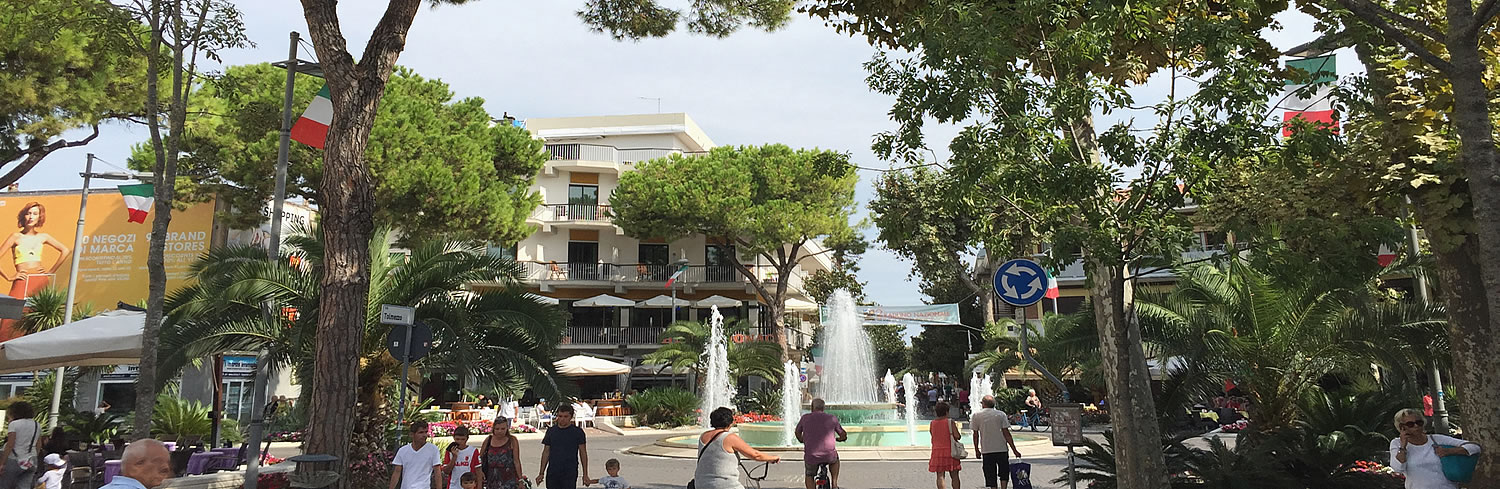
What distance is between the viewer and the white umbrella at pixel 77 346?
11177mm

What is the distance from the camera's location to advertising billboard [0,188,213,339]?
30359 millimetres

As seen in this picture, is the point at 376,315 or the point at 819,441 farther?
the point at 376,315

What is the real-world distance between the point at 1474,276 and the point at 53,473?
13942 millimetres

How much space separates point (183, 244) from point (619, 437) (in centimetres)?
1751

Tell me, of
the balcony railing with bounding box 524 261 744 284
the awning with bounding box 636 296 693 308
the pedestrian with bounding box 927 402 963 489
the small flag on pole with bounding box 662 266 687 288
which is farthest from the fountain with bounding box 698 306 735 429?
the pedestrian with bounding box 927 402 963 489

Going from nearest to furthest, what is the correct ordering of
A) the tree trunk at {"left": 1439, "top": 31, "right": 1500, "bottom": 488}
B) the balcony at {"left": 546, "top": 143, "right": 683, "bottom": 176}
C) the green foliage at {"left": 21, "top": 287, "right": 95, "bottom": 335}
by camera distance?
the tree trunk at {"left": 1439, "top": 31, "right": 1500, "bottom": 488} → the green foliage at {"left": 21, "top": 287, "right": 95, "bottom": 335} → the balcony at {"left": 546, "top": 143, "right": 683, "bottom": 176}

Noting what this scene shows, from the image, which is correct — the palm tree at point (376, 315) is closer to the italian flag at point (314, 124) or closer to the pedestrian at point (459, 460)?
the italian flag at point (314, 124)

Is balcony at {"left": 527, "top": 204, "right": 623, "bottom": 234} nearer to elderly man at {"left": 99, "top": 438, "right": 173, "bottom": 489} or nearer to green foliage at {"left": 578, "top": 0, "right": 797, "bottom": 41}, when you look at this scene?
green foliage at {"left": 578, "top": 0, "right": 797, "bottom": 41}

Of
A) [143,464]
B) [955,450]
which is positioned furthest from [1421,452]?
[143,464]

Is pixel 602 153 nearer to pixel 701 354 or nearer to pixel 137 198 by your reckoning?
pixel 701 354

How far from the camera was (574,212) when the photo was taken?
1524 inches

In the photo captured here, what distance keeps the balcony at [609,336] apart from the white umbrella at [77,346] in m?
25.4

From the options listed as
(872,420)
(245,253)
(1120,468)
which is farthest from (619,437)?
(1120,468)

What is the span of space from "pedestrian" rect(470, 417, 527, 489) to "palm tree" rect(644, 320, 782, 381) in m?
22.8
